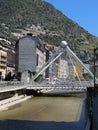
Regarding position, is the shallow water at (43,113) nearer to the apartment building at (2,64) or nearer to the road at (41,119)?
the road at (41,119)

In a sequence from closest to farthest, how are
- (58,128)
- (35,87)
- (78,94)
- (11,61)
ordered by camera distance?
1. (58,128)
2. (35,87)
3. (78,94)
4. (11,61)

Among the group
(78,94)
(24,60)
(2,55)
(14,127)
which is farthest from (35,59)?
(14,127)

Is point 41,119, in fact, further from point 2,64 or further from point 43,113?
point 2,64

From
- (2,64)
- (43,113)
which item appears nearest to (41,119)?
(43,113)

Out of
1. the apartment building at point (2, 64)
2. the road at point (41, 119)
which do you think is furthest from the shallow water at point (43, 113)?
the apartment building at point (2, 64)

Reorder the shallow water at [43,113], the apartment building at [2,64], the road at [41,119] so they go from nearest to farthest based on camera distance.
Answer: the road at [41,119]
the shallow water at [43,113]
the apartment building at [2,64]

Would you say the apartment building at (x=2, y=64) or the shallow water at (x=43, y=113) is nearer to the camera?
the shallow water at (x=43, y=113)

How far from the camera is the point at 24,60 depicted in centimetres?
15850

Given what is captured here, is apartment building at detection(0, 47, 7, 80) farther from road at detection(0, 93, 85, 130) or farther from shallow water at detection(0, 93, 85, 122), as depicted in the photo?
road at detection(0, 93, 85, 130)

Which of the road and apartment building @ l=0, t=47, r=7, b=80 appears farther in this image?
apartment building @ l=0, t=47, r=7, b=80

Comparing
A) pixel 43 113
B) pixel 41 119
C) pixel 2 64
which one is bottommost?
pixel 41 119

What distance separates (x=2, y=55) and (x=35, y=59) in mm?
19591

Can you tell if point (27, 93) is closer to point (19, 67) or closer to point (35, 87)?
point (35, 87)

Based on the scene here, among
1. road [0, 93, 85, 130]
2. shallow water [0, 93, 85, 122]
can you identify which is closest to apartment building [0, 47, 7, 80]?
shallow water [0, 93, 85, 122]
